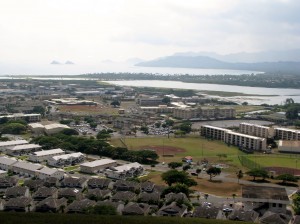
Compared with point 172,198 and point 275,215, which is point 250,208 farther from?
point 172,198

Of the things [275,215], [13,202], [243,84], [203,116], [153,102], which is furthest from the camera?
[243,84]

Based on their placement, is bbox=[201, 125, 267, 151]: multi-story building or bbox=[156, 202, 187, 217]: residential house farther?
bbox=[201, 125, 267, 151]: multi-story building

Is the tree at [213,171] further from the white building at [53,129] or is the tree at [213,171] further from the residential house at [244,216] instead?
the white building at [53,129]

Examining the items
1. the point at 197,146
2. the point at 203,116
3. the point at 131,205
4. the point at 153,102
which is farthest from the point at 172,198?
the point at 153,102

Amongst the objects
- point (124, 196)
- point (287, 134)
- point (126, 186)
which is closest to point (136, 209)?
point (124, 196)

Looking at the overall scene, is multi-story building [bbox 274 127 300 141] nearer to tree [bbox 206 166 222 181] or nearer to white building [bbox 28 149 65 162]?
tree [bbox 206 166 222 181]

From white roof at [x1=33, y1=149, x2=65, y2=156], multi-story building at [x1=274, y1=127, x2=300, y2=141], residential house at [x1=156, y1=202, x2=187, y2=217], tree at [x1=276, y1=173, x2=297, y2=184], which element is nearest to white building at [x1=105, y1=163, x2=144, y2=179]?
white roof at [x1=33, y1=149, x2=65, y2=156]

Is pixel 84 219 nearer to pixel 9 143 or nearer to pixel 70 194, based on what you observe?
pixel 70 194
